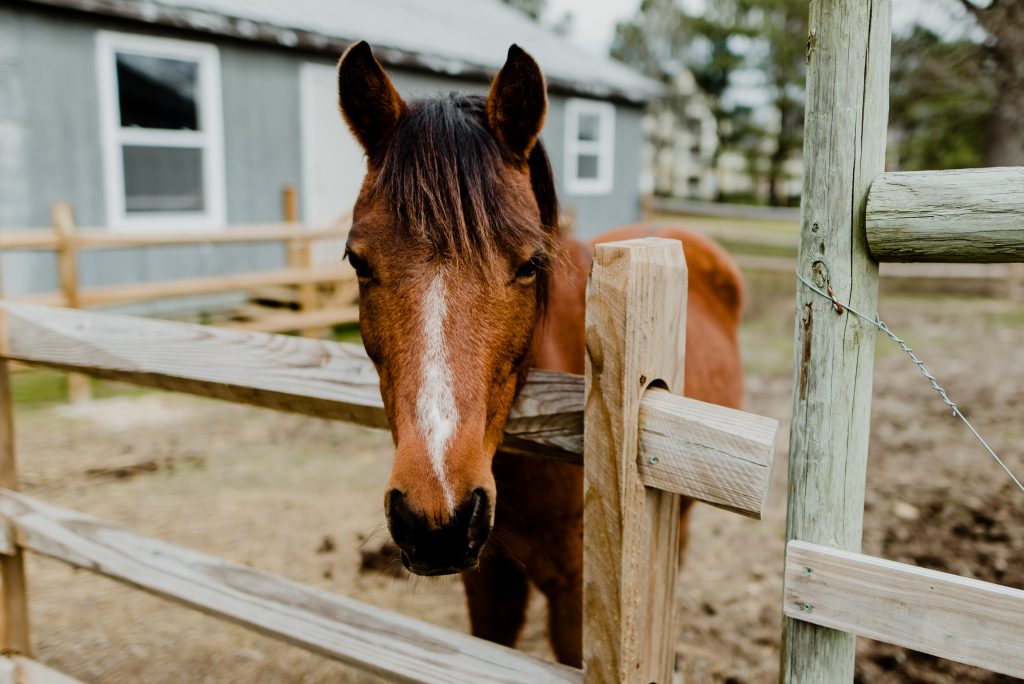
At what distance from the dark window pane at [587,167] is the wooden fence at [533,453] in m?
13.3

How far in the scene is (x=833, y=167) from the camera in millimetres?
1274

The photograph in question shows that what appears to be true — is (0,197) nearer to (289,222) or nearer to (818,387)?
(289,222)

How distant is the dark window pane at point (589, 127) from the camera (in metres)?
14.8

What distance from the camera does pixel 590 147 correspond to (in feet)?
48.4

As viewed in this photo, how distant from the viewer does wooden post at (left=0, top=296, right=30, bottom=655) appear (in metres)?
2.35

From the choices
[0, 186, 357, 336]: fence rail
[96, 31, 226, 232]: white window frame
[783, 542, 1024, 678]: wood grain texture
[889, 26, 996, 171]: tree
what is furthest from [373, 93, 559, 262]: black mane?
[889, 26, 996, 171]: tree

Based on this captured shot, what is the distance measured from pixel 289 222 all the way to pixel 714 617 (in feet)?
25.1

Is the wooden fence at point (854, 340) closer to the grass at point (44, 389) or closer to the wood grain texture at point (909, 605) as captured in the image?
the wood grain texture at point (909, 605)

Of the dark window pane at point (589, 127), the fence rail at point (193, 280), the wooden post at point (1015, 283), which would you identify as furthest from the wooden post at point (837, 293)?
the dark window pane at point (589, 127)

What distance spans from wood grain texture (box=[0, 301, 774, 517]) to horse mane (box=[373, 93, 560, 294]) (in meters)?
0.30

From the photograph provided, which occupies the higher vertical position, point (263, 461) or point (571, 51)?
point (571, 51)

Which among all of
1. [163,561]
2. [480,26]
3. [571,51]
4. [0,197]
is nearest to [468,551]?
[163,561]

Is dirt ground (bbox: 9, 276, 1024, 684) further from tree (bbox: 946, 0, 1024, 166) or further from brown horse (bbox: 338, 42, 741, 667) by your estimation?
tree (bbox: 946, 0, 1024, 166)

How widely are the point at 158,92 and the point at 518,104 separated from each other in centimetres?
852
